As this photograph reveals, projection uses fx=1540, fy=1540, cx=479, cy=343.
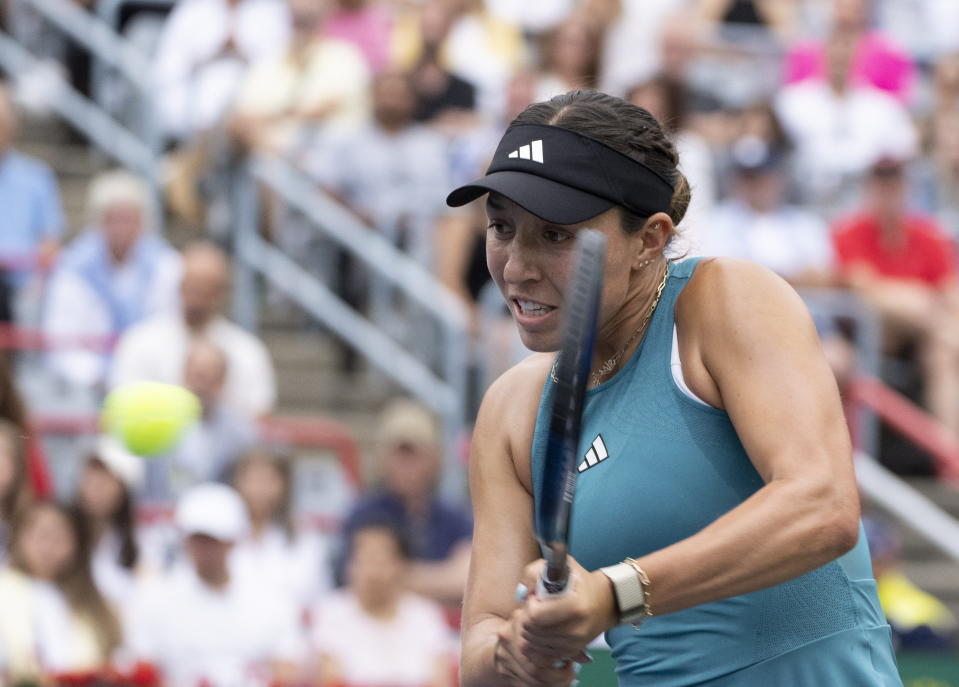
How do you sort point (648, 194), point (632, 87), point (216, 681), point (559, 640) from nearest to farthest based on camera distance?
point (559, 640) < point (648, 194) < point (216, 681) < point (632, 87)

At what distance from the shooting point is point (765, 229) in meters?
8.73

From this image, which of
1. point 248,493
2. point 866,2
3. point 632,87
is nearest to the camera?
point 248,493

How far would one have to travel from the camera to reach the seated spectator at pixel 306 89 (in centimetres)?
890

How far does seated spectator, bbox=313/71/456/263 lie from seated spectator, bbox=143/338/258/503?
1720 millimetres

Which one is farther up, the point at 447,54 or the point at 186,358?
the point at 447,54

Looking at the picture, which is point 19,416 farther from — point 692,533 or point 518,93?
point 692,533

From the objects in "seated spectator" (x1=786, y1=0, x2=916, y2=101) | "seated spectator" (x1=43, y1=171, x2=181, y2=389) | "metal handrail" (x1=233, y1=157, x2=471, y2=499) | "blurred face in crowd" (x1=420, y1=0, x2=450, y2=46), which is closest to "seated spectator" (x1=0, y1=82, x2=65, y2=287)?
"seated spectator" (x1=43, y1=171, x2=181, y2=389)

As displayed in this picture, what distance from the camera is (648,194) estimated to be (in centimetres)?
272

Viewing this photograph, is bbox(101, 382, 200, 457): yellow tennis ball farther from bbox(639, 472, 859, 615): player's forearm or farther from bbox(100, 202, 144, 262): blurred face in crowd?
bbox(639, 472, 859, 615): player's forearm

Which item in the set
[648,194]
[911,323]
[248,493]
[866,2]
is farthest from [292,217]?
[648,194]

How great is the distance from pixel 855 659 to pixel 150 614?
4.39 meters

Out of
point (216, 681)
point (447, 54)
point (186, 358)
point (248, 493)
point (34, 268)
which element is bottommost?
point (216, 681)

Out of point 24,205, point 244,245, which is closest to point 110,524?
point 244,245

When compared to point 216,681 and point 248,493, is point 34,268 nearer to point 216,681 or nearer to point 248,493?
point 248,493
